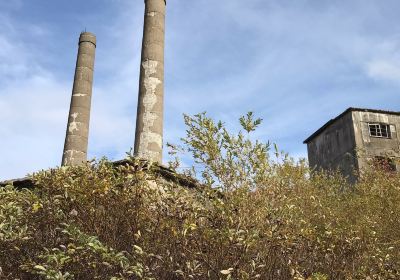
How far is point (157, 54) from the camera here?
588 inches

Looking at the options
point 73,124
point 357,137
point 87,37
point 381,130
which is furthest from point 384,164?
point 87,37

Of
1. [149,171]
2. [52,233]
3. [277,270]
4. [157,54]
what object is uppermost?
[157,54]

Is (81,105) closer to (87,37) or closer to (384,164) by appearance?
(87,37)

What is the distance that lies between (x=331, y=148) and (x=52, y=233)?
978 inches

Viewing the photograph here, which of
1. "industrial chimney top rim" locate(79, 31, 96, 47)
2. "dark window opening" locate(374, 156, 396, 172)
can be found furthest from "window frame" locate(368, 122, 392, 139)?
"industrial chimney top rim" locate(79, 31, 96, 47)

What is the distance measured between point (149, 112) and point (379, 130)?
18.4 m

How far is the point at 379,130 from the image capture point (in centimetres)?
2770

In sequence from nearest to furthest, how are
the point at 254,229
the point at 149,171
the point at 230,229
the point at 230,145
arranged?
1. the point at 230,229
2. the point at 254,229
3. the point at 149,171
4. the point at 230,145

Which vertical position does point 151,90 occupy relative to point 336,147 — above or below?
below

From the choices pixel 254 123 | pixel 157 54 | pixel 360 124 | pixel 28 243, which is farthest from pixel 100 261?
pixel 360 124

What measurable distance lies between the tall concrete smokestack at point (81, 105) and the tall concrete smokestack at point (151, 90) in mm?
4324

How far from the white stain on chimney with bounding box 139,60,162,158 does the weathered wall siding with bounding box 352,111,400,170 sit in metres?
16.1

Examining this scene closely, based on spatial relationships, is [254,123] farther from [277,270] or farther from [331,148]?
[331,148]

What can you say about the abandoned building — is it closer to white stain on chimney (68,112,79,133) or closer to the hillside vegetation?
white stain on chimney (68,112,79,133)
